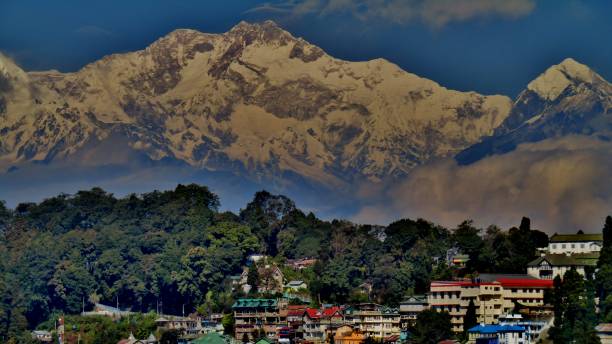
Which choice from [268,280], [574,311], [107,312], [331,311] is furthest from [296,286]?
[574,311]

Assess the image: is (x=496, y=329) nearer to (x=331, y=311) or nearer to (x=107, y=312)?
(x=331, y=311)

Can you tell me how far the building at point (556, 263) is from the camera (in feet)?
279

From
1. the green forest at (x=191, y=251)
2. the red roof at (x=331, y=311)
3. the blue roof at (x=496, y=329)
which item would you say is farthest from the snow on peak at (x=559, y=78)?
the blue roof at (x=496, y=329)

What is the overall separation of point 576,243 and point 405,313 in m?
10.2

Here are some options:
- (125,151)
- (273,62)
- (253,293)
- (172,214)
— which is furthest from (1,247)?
(273,62)

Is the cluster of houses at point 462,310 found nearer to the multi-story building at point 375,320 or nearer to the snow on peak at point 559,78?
the multi-story building at point 375,320

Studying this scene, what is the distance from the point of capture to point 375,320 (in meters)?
87.9

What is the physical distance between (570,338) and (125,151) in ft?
252

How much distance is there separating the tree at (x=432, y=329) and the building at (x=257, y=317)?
1191 centimetres

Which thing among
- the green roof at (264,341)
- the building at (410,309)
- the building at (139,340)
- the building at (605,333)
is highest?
the building at (410,309)

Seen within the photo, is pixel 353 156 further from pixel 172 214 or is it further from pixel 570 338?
pixel 570 338

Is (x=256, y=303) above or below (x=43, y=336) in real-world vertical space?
above

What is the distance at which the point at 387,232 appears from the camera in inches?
3964

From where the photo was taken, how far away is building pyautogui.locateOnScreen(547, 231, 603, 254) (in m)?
89.1
